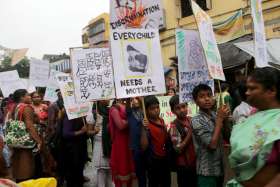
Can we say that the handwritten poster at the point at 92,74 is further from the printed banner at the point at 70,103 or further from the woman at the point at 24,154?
the woman at the point at 24,154

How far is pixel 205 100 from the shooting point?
4.20 metres

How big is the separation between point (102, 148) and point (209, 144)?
261 cm

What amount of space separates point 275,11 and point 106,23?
10.8 m

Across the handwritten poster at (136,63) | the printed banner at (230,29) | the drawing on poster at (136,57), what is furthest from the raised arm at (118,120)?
the printed banner at (230,29)

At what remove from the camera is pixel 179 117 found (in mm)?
5055

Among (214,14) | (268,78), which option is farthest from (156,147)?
(214,14)

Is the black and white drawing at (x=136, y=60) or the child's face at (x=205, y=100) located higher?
the black and white drawing at (x=136, y=60)

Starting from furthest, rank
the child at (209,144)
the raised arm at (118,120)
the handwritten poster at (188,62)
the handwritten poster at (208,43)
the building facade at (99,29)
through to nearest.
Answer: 1. the building facade at (99,29)
2. the raised arm at (118,120)
3. the handwritten poster at (188,62)
4. the handwritten poster at (208,43)
5. the child at (209,144)

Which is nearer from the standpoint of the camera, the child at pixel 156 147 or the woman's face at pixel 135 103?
the child at pixel 156 147

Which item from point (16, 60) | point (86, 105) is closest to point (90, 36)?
point (16, 60)

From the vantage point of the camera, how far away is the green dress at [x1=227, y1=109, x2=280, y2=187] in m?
2.11

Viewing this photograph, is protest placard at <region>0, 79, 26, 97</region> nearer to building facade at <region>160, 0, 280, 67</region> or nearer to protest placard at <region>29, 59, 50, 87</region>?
protest placard at <region>29, 59, 50, 87</region>

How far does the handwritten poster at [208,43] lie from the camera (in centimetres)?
459

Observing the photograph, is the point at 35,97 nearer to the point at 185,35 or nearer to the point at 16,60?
the point at 16,60
